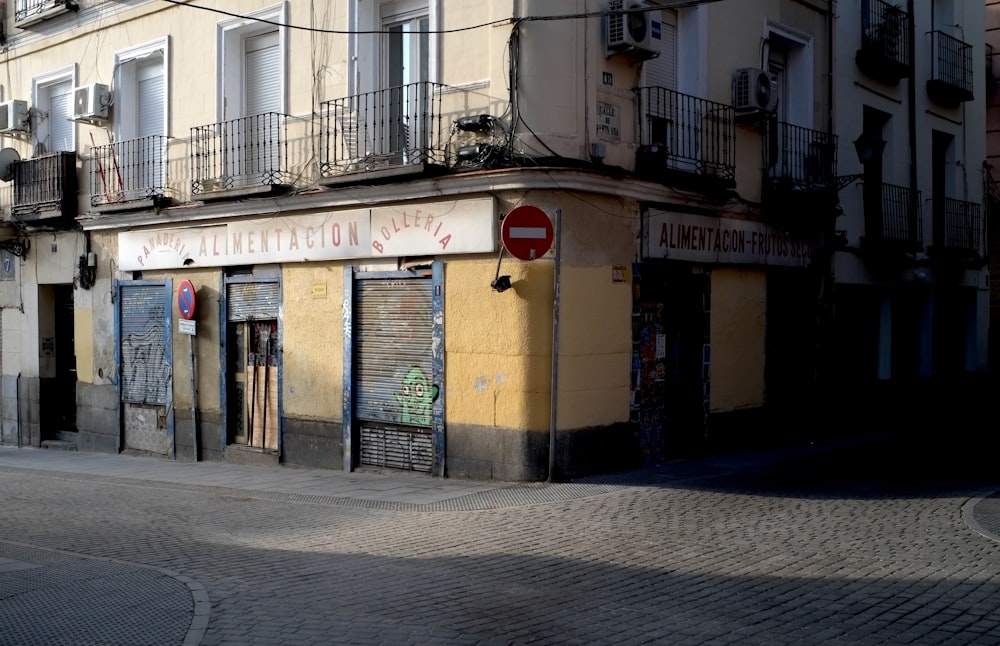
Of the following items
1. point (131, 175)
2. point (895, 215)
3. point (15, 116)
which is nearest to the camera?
point (131, 175)

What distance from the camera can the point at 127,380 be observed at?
16469mm

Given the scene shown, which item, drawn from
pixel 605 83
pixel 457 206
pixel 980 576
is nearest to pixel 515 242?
pixel 457 206

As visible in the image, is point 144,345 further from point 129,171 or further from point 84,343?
point 129,171

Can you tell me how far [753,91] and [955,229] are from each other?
8.18 meters

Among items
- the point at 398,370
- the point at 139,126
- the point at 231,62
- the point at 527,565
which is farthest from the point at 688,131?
the point at 139,126

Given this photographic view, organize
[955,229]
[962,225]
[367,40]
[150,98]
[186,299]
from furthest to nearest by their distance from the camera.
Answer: [962,225]
[955,229]
[150,98]
[186,299]
[367,40]

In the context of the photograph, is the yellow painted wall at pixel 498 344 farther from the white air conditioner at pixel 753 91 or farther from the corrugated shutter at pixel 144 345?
the corrugated shutter at pixel 144 345

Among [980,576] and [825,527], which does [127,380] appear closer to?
[825,527]

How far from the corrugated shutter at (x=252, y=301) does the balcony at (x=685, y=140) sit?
17.8 feet

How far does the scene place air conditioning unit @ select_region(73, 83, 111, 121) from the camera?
54.1 ft

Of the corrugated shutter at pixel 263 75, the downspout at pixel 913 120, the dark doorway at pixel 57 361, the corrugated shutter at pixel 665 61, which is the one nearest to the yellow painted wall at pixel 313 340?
the corrugated shutter at pixel 263 75

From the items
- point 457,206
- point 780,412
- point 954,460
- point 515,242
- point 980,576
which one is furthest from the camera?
point 780,412

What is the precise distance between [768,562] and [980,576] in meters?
1.47

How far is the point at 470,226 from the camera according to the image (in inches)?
458
